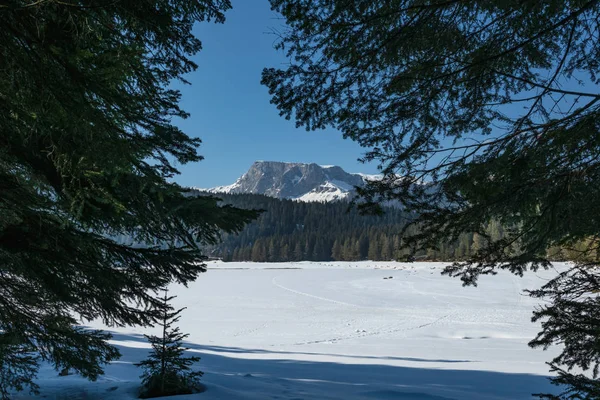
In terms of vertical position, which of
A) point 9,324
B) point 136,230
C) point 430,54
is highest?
point 430,54

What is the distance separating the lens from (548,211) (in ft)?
8.60

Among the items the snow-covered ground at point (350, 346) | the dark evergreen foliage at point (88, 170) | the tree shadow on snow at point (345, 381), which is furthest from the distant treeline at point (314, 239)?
the dark evergreen foliage at point (88, 170)

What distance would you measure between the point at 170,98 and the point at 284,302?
18.4m

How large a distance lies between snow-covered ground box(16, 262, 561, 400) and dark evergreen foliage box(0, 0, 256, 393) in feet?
5.48

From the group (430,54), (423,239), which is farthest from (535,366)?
(430,54)

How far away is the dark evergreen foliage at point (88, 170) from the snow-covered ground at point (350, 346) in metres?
1.67

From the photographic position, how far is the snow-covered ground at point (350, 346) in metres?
5.29

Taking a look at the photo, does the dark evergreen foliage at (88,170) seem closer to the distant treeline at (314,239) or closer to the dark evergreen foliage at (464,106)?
the dark evergreen foliage at (464,106)

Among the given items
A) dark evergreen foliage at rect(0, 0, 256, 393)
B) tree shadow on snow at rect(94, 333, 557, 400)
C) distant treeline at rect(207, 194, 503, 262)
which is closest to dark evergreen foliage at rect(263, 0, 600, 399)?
dark evergreen foliage at rect(0, 0, 256, 393)

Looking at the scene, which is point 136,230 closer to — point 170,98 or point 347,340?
point 170,98

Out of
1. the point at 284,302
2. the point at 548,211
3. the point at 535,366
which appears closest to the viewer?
the point at 548,211

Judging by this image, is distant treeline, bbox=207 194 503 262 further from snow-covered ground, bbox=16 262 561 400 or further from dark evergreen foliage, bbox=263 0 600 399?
dark evergreen foliage, bbox=263 0 600 399

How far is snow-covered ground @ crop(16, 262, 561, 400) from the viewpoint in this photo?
5.29 metres

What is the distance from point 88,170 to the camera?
2.15m
